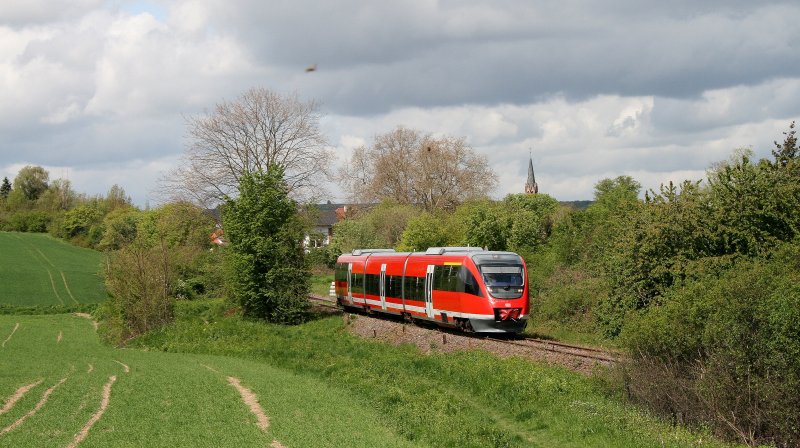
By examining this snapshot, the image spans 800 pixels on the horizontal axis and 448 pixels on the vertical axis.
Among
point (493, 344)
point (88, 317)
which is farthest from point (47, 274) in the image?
point (493, 344)

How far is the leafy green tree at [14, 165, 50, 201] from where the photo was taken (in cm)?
15825

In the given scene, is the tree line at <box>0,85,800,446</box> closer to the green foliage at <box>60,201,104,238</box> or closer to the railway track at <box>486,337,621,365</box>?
the railway track at <box>486,337,621,365</box>

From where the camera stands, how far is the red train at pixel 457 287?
29.1 meters

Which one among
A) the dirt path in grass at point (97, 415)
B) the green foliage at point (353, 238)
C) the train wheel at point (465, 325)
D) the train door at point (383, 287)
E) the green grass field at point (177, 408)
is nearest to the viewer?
the dirt path in grass at point (97, 415)

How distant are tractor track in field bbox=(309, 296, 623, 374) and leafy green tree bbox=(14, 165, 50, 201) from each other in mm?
135893

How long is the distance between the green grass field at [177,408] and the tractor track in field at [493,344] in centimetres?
507

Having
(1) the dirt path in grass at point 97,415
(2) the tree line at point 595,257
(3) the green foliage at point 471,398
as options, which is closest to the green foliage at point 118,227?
(2) the tree line at point 595,257

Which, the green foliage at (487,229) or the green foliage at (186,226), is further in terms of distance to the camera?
the green foliage at (487,229)

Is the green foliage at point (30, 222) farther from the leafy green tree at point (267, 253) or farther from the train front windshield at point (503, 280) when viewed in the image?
the train front windshield at point (503, 280)

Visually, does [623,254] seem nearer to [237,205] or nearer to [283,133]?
[237,205]

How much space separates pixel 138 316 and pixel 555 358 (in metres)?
27.0

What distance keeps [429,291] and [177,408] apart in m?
15.0

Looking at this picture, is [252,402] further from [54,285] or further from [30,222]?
[30,222]

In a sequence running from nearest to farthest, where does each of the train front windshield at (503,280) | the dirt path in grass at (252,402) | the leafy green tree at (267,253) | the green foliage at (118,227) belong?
the dirt path in grass at (252,402)
the train front windshield at (503,280)
the leafy green tree at (267,253)
the green foliage at (118,227)
